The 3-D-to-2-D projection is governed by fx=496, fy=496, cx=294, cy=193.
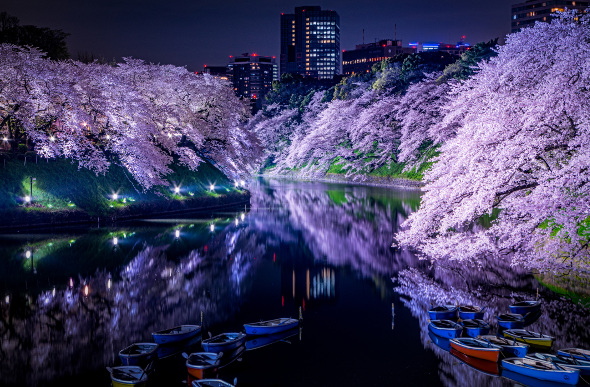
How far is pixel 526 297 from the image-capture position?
16969 mm

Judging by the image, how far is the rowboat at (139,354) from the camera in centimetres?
1116

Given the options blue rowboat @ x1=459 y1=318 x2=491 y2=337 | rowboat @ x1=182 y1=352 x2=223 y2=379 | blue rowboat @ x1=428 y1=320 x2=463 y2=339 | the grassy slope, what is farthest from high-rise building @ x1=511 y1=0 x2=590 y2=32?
rowboat @ x1=182 y1=352 x2=223 y2=379

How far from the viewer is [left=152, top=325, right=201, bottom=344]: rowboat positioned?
12.4m

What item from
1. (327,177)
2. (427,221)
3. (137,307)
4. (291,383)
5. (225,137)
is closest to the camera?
(291,383)

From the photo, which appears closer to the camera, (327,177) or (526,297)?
(526,297)

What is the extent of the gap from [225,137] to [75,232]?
66.2ft

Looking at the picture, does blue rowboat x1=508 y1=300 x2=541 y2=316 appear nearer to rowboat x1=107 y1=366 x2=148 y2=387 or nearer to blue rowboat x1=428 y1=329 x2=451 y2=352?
blue rowboat x1=428 y1=329 x2=451 y2=352

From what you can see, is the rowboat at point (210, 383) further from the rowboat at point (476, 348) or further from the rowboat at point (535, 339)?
the rowboat at point (535, 339)

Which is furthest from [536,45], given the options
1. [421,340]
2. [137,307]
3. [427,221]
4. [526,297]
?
[137,307]

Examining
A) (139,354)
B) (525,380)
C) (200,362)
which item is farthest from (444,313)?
(139,354)

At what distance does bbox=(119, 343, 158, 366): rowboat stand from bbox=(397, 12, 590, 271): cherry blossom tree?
1095 cm

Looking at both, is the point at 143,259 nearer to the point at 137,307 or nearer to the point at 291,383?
the point at 137,307

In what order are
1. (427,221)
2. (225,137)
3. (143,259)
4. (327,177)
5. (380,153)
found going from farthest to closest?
(327,177) < (380,153) < (225,137) < (143,259) < (427,221)

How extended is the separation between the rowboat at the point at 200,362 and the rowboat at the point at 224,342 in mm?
372
